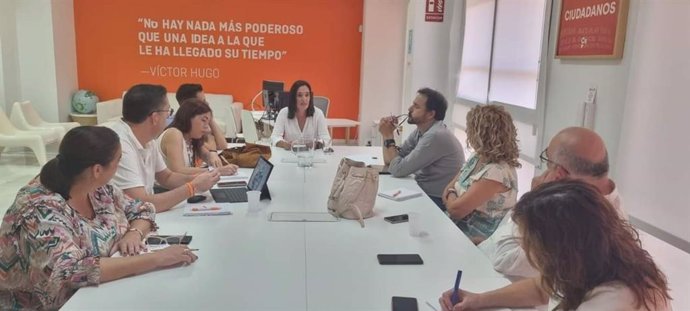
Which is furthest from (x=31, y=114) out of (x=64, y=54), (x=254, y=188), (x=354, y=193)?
(x=354, y=193)

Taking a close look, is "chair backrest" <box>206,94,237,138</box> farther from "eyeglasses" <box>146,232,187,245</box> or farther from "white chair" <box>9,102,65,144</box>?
"eyeglasses" <box>146,232,187,245</box>

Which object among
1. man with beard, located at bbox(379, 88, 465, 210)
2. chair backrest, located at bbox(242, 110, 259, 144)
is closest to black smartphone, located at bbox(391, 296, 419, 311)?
man with beard, located at bbox(379, 88, 465, 210)

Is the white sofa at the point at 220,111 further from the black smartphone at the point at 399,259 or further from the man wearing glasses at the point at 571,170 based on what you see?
the man wearing glasses at the point at 571,170

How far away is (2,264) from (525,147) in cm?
374

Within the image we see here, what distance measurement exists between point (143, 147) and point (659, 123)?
101 inches

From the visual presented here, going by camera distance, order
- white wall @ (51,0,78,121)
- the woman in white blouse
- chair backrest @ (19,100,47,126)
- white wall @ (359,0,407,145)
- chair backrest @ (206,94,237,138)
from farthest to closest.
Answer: white wall @ (359,0,407,145) < chair backrest @ (206,94,237,138) < white wall @ (51,0,78,121) < chair backrest @ (19,100,47,126) < the woman in white blouse

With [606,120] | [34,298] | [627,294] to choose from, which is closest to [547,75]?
[606,120]

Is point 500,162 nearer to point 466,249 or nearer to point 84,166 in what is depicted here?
point 466,249

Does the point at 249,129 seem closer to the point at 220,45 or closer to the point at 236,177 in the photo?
the point at 220,45

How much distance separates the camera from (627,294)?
1109 millimetres

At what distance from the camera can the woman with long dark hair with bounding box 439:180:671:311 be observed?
1.11 meters

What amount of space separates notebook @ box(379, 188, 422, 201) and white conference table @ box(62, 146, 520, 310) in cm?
22

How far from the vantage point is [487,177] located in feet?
8.40

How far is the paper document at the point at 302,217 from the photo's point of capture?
2.41 meters
